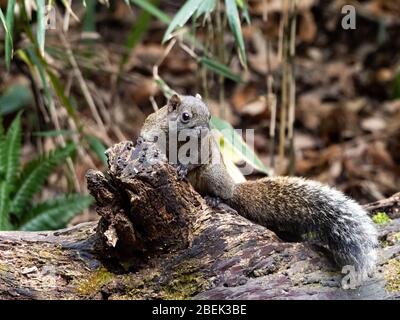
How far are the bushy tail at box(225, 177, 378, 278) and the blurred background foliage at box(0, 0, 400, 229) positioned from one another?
73 centimetres

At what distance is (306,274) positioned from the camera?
278cm

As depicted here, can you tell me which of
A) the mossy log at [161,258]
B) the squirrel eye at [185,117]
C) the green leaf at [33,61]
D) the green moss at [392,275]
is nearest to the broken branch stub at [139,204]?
the mossy log at [161,258]

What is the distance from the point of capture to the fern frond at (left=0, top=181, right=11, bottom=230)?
3.90m

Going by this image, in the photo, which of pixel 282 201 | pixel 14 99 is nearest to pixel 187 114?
pixel 282 201

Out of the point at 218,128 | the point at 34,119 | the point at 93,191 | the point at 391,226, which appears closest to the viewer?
the point at 93,191

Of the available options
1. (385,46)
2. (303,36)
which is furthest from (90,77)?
(385,46)

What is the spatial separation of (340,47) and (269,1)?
94 centimetres

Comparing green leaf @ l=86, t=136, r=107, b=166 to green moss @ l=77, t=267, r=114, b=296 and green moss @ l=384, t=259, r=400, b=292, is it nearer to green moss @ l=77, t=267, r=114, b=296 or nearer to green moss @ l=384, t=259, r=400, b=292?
green moss @ l=77, t=267, r=114, b=296

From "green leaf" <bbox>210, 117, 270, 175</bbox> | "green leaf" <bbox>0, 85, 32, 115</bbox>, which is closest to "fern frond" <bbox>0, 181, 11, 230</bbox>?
"green leaf" <bbox>210, 117, 270, 175</bbox>

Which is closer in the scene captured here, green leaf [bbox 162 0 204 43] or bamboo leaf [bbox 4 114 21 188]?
green leaf [bbox 162 0 204 43]

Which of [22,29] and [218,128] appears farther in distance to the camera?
[22,29]

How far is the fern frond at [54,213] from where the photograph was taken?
4.21 m

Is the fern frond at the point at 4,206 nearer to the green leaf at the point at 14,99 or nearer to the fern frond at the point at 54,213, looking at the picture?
the fern frond at the point at 54,213

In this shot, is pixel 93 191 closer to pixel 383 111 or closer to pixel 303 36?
pixel 383 111
